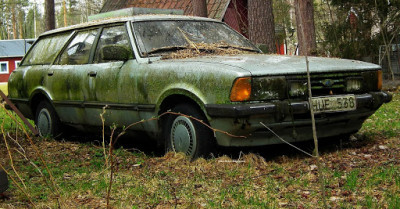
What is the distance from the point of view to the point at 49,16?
1912cm

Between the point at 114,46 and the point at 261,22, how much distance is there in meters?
5.30

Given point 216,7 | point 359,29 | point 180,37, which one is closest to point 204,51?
point 180,37

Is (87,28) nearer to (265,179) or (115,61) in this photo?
(115,61)

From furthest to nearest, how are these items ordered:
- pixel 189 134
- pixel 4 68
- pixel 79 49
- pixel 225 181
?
pixel 4 68, pixel 79 49, pixel 189 134, pixel 225 181

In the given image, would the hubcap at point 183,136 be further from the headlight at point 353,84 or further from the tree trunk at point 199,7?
the tree trunk at point 199,7

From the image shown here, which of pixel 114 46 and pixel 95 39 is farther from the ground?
pixel 95 39

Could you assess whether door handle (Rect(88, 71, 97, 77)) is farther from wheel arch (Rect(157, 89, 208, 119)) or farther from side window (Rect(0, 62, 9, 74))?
side window (Rect(0, 62, 9, 74))

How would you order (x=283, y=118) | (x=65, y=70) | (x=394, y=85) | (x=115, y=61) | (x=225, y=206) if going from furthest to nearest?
(x=394, y=85) → (x=65, y=70) → (x=115, y=61) → (x=283, y=118) → (x=225, y=206)

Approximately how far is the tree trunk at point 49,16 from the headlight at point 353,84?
15.4 m

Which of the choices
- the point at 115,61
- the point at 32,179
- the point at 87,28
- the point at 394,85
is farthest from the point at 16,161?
the point at 394,85

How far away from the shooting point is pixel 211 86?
189 inches

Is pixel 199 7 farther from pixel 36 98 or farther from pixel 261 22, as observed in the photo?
pixel 36 98

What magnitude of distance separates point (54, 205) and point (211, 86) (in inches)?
71.7

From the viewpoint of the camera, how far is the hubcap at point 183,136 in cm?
501
